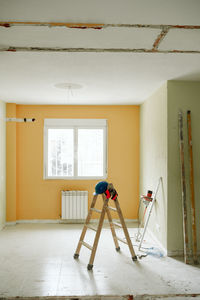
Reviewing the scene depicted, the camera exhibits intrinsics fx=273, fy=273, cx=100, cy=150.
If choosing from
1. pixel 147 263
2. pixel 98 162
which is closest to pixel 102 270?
pixel 147 263

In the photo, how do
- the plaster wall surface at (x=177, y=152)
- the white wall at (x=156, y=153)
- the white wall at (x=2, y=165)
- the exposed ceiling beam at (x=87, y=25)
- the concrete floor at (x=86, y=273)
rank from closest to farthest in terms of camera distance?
the exposed ceiling beam at (x=87, y=25)
the concrete floor at (x=86, y=273)
the plaster wall surface at (x=177, y=152)
the white wall at (x=156, y=153)
the white wall at (x=2, y=165)

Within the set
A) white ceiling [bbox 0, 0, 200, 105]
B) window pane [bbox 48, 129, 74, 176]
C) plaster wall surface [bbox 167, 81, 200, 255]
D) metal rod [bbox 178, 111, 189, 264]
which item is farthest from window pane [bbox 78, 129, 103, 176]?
metal rod [bbox 178, 111, 189, 264]

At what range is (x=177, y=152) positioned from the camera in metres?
4.41

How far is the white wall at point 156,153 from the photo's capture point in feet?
14.9

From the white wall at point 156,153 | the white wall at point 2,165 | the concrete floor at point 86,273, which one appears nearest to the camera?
the concrete floor at point 86,273

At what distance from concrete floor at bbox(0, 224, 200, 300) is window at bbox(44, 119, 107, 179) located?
1770 millimetres

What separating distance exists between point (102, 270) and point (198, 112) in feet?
9.29

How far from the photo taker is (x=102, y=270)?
3.82 m

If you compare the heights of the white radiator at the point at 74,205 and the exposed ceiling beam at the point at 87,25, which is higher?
the exposed ceiling beam at the point at 87,25

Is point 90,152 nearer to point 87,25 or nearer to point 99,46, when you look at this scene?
point 99,46

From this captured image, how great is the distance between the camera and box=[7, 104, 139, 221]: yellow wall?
6512 mm

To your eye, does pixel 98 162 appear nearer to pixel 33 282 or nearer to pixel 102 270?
pixel 102 270

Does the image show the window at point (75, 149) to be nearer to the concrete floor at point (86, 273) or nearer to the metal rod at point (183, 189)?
the concrete floor at point (86, 273)

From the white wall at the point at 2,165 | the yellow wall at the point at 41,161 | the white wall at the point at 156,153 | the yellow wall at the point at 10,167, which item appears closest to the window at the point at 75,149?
the yellow wall at the point at 41,161
